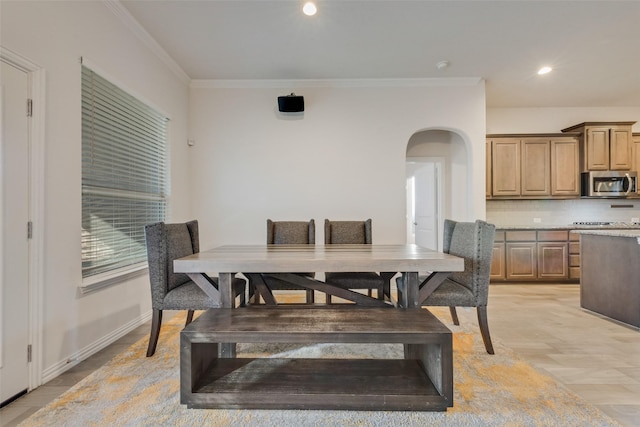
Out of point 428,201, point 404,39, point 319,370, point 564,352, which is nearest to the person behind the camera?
point 319,370

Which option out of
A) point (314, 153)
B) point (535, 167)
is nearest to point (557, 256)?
point (535, 167)

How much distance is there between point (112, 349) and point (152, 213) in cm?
135

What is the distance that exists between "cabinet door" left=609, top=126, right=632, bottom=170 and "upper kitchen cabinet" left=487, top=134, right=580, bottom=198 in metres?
0.46

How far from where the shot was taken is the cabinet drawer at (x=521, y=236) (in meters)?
4.26

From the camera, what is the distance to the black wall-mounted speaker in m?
3.59

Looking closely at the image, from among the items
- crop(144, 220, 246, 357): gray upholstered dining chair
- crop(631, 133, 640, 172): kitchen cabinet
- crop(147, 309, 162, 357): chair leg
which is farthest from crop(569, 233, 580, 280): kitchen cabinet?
crop(147, 309, 162, 357): chair leg

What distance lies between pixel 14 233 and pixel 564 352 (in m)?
3.73

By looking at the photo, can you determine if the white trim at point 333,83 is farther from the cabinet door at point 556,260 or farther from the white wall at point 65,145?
the cabinet door at point 556,260

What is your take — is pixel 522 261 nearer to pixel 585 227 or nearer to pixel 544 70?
pixel 585 227

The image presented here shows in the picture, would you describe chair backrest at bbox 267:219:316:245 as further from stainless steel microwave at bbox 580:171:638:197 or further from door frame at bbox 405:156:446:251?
stainless steel microwave at bbox 580:171:638:197

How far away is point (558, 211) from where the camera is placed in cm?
476

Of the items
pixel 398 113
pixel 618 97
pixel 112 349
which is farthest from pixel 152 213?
pixel 618 97

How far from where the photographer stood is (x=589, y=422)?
1.41 metres

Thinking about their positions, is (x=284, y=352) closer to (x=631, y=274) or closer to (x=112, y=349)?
(x=112, y=349)
